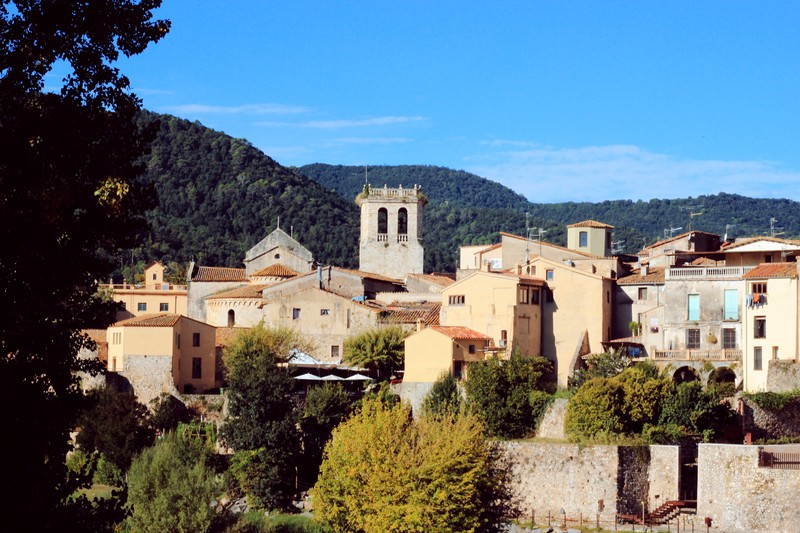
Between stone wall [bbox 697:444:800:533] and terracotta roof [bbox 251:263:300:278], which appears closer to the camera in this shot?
stone wall [bbox 697:444:800:533]

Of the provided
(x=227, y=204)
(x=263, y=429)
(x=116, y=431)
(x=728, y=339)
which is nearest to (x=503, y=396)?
(x=728, y=339)

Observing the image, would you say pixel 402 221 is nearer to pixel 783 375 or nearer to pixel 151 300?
pixel 151 300

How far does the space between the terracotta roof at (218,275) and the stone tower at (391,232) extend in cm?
794

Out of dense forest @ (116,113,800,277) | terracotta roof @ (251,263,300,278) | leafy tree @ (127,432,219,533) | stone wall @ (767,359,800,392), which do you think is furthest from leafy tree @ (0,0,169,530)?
dense forest @ (116,113,800,277)

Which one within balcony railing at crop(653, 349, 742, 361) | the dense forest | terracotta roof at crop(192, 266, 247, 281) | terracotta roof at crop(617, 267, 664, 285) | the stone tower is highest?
the dense forest

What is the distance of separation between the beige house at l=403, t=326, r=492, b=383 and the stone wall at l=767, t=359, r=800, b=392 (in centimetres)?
1106

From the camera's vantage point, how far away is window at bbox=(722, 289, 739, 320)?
52344mm

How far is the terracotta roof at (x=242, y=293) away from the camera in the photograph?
6725cm

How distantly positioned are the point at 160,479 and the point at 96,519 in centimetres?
2783

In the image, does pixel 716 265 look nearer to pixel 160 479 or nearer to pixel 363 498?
pixel 363 498

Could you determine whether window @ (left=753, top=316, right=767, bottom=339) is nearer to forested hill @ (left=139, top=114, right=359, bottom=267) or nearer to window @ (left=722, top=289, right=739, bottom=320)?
window @ (left=722, top=289, right=739, bottom=320)

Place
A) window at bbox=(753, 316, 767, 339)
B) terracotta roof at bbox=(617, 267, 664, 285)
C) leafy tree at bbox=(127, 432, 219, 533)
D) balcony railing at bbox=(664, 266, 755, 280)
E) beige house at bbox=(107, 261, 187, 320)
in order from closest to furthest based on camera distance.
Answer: leafy tree at bbox=(127, 432, 219, 533) < window at bbox=(753, 316, 767, 339) < balcony railing at bbox=(664, 266, 755, 280) < terracotta roof at bbox=(617, 267, 664, 285) < beige house at bbox=(107, 261, 187, 320)

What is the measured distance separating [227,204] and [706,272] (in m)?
72.7

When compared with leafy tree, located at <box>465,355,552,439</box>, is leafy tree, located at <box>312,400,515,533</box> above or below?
below
